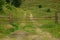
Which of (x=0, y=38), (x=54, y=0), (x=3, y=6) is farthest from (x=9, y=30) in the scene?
(x=54, y=0)

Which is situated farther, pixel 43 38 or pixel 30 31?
pixel 30 31

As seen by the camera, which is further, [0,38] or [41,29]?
[41,29]

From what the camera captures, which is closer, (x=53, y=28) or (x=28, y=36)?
(x=28, y=36)

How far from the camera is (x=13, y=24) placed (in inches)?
559

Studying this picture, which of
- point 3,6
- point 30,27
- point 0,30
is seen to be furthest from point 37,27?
point 3,6

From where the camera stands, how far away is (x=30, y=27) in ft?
46.8

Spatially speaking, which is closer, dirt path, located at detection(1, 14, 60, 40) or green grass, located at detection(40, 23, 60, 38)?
dirt path, located at detection(1, 14, 60, 40)

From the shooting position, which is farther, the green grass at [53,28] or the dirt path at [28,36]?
the green grass at [53,28]

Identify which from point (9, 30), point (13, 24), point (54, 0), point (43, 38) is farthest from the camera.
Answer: point (54, 0)

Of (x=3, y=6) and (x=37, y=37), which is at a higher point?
(x=3, y=6)

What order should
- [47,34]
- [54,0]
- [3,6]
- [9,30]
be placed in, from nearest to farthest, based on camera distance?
[47,34] → [9,30] → [3,6] → [54,0]

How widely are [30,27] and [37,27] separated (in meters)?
0.48

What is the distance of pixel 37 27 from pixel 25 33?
2006mm

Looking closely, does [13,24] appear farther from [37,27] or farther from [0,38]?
[0,38]
